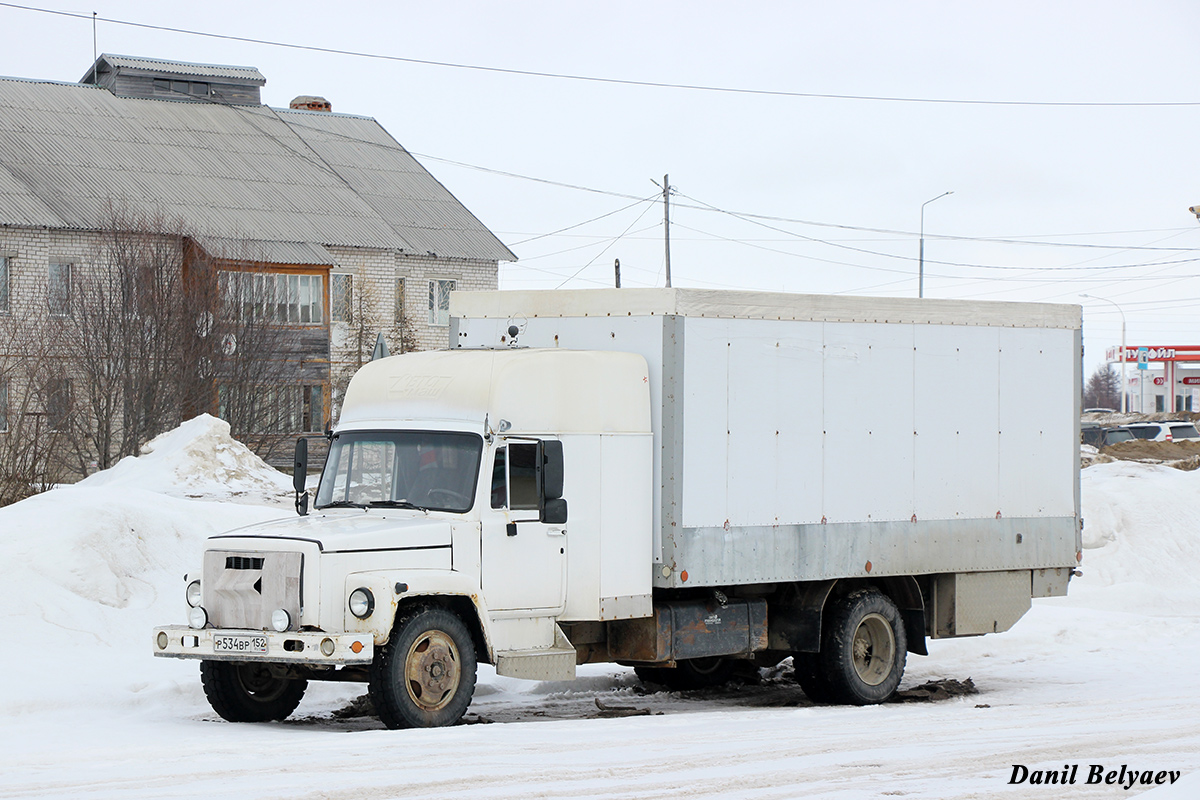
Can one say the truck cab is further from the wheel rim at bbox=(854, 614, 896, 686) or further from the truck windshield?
the wheel rim at bbox=(854, 614, 896, 686)

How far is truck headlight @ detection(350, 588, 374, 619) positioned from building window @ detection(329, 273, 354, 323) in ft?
134

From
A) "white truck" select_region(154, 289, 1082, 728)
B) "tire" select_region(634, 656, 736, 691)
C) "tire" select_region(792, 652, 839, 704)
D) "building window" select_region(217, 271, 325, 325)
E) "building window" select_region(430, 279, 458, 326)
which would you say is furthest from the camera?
"building window" select_region(430, 279, 458, 326)

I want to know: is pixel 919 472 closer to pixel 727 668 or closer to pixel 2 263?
pixel 727 668

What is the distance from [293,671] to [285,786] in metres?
2.84

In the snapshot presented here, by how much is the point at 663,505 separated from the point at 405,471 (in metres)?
2.14

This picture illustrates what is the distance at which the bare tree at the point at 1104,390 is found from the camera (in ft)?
514

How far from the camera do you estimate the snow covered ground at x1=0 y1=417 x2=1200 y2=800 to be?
8555 millimetres

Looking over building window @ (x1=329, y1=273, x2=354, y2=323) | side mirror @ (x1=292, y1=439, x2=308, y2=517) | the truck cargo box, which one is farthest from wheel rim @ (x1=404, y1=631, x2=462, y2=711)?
building window @ (x1=329, y1=273, x2=354, y2=323)

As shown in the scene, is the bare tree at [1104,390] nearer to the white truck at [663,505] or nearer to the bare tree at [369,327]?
the bare tree at [369,327]

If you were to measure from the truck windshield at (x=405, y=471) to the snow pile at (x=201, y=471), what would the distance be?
14.2m

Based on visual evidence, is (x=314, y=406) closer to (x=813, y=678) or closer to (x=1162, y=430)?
(x=1162, y=430)

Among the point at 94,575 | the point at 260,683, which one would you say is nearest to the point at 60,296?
the point at 94,575

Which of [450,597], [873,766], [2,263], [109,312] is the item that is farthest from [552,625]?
[2,263]

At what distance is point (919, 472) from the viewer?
13.7 meters
